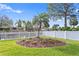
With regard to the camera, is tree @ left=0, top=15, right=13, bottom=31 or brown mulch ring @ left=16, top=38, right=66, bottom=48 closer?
tree @ left=0, top=15, right=13, bottom=31

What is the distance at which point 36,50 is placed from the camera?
4.94 m

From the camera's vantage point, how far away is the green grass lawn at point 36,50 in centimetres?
488

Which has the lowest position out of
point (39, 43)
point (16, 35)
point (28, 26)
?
point (39, 43)

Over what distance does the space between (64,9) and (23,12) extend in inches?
34.7

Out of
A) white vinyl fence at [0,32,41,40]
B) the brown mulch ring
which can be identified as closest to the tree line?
white vinyl fence at [0,32,41,40]

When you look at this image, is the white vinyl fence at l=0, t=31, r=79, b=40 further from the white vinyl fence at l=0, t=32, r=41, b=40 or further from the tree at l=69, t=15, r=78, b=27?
the tree at l=69, t=15, r=78, b=27

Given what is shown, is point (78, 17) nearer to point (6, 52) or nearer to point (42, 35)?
point (42, 35)

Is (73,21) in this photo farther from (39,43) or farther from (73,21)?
(39,43)

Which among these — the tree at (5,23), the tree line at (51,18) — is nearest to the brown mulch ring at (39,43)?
the tree line at (51,18)

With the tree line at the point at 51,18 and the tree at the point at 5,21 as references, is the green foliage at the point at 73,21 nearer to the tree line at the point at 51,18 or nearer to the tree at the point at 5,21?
the tree line at the point at 51,18

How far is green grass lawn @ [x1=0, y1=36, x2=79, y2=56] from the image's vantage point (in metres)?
4.88

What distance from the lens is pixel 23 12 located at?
496 cm

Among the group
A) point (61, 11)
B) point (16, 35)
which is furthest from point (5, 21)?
point (61, 11)

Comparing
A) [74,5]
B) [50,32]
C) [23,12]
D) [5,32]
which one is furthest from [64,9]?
[5,32]
